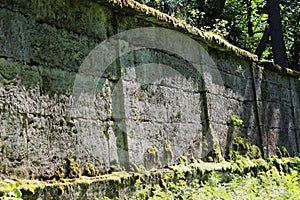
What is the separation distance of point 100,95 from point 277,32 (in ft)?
32.0

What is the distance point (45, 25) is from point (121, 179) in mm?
1650

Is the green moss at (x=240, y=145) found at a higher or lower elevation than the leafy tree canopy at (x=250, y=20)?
lower

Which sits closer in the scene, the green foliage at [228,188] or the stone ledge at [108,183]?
the stone ledge at [108,183]

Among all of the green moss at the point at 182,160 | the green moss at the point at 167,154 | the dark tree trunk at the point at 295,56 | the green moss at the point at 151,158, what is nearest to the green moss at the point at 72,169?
the green moss at the point at 151,158

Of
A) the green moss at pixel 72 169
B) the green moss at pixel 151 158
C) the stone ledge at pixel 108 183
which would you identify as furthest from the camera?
the green moss at pixel 151 158

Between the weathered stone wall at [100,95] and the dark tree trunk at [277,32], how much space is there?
608 cm

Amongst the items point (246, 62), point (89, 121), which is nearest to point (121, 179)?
point (89, 121)

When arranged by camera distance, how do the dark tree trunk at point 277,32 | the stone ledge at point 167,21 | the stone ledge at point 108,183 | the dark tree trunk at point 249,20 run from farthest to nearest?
the dark tree trunk at point 249,20, the dark tree trunk at point 277,32, the stone ledge at point 167,21, the stone ledge at point 108,183

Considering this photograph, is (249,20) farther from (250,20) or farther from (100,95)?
(100,95)

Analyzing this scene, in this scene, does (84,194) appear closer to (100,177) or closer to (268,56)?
(100,177)

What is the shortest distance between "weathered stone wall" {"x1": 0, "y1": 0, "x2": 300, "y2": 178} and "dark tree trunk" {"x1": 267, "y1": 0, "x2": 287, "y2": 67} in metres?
6.08

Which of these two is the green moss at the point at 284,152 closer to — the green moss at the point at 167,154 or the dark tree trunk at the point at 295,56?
the green moss at the point at 167,154

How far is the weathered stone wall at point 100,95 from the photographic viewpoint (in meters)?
3.90

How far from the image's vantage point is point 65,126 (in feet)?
14.2
